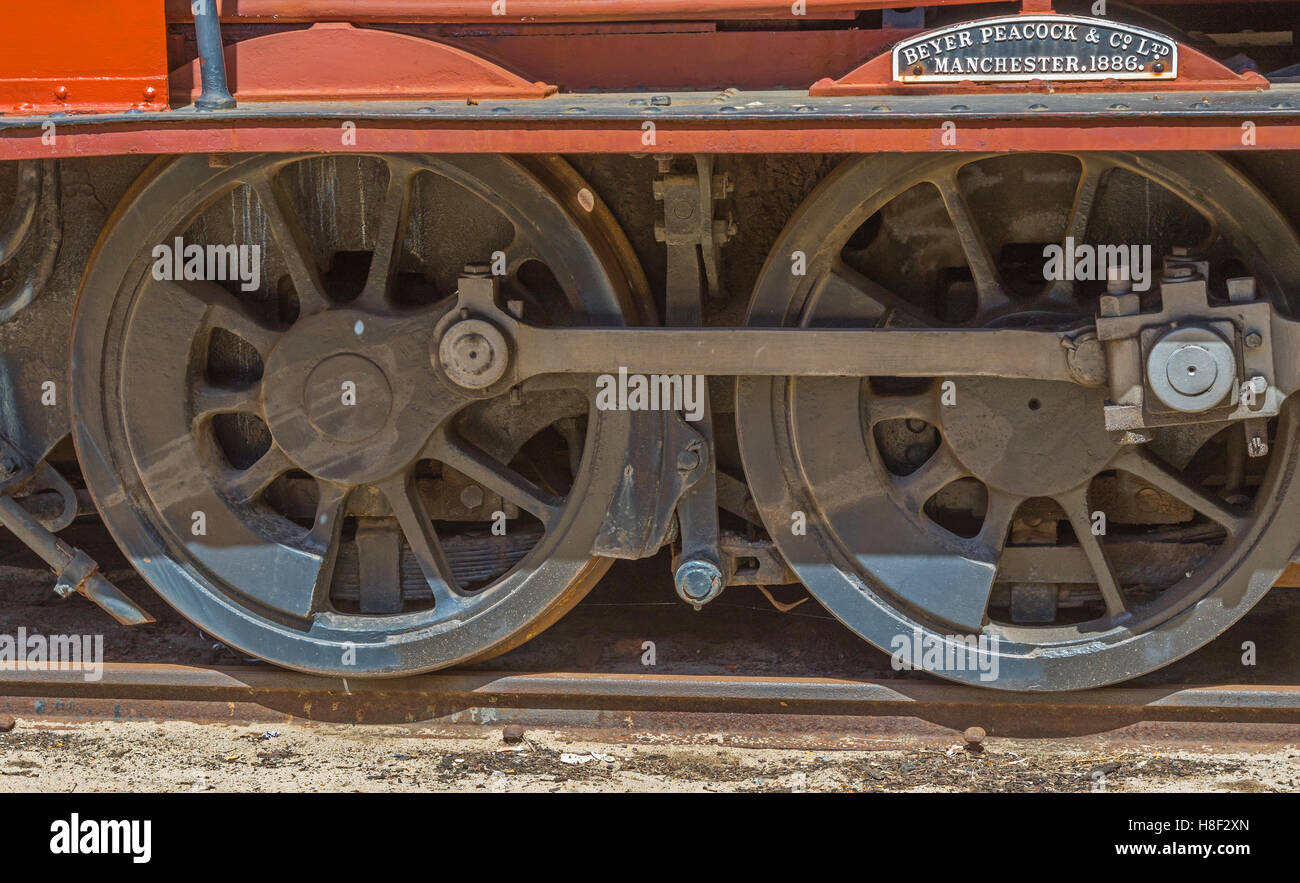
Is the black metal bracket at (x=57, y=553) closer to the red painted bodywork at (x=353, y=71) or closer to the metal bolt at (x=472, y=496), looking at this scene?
the metal bolt at (x=472, y=496)

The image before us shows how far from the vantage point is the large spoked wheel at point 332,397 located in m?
3.29

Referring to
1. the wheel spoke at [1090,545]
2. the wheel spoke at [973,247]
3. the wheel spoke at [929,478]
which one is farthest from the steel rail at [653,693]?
the wheel spoke at [973,247]

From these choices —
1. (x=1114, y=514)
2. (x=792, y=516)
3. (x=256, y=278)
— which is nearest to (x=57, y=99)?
(x=256, y=278)

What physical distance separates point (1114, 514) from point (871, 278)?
813 millimetres

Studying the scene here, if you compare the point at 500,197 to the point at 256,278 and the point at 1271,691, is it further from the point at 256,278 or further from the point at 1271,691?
the point at 1271,691

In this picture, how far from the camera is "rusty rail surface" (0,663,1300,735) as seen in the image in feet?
11.0

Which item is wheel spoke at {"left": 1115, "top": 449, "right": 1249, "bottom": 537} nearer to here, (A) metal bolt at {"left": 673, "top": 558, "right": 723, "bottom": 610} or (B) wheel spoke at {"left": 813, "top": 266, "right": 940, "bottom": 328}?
(B) wheel spoke at {"left": 813, "top": 266, "right": 940, "bottom": 328}

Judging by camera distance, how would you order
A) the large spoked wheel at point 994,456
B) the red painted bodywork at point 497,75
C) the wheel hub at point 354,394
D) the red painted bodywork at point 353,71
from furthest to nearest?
the wheel hub at point 354,394 → the large spoked wheel at point 994,456 → the red painted bodywork at point 353,71 → the red painted bodywork at point 497,75

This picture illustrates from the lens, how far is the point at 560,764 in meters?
3.40

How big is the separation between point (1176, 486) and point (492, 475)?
1.51 m

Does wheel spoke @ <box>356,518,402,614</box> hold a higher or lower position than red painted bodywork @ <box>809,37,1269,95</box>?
lower

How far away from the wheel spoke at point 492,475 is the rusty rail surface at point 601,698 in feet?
1.30

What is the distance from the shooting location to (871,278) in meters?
3.39

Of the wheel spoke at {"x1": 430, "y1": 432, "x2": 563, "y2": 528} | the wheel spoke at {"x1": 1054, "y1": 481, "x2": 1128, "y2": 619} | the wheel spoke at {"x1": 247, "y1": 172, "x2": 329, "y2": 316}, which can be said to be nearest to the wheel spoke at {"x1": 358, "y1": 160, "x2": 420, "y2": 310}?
the wheel spoke at {"x1": 247, "y1": 172, "x2": 329, "y2": 316}
